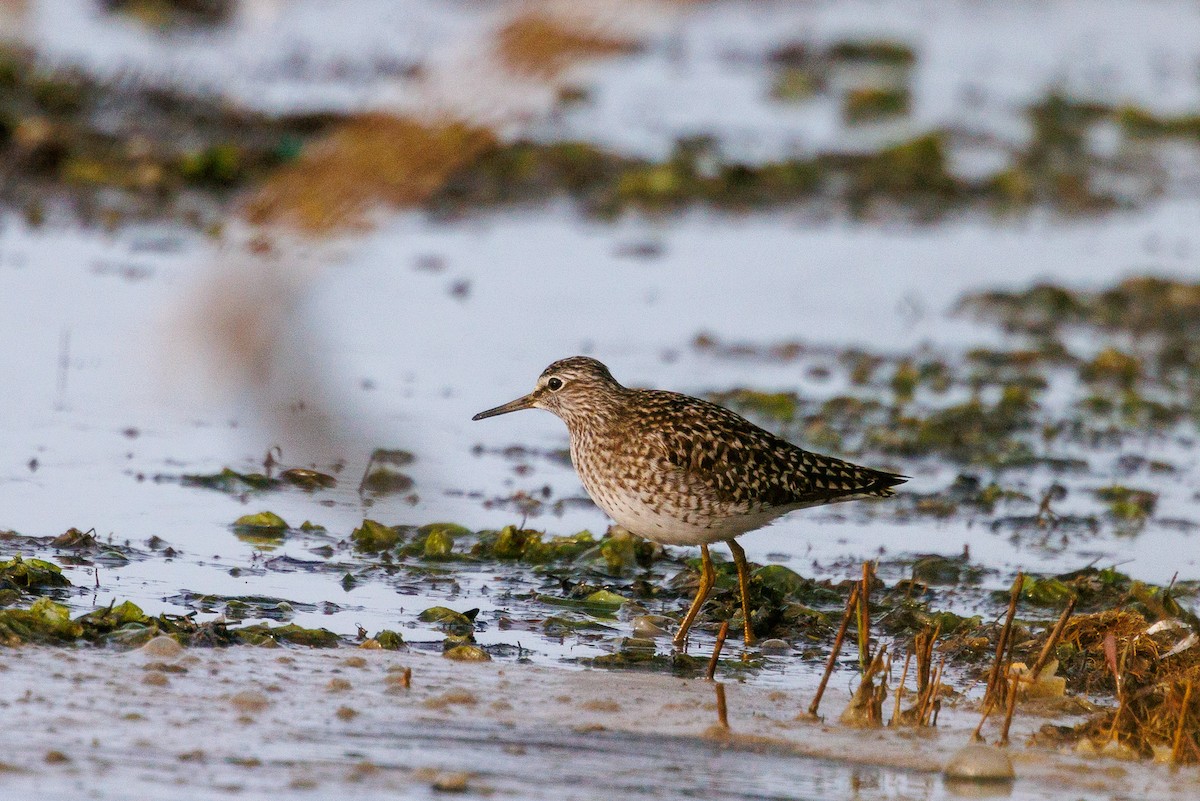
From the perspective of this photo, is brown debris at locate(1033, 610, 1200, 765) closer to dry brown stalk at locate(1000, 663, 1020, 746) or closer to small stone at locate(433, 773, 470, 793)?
dry brown stalk at locate(1000, 663, 1020, 746)

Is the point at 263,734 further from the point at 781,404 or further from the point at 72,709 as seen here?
the point at 781,404

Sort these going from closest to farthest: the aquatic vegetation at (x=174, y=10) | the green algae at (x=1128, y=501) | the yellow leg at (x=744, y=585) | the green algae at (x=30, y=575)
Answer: the green algae at (x=30, y=575), the yellow leg at (x=744, y=585), the green algae at (x=1128, y=501), the aquatic vegetation at (x=174, y=10)

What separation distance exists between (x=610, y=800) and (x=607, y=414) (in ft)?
8.93

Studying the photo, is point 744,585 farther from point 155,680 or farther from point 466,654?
point 155,680

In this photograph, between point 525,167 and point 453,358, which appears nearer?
point 453,358

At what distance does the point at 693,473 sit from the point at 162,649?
212 centimetres

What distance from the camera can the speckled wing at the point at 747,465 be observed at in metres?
6.48

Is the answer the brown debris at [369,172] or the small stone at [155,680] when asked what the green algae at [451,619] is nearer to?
the small stone at [155,680]

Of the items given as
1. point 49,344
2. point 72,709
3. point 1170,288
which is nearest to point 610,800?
point 72,709

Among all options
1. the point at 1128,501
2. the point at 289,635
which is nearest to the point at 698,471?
the point at 289,635

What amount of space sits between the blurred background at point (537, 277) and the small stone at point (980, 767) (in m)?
1.57

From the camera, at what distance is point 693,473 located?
6461 mm

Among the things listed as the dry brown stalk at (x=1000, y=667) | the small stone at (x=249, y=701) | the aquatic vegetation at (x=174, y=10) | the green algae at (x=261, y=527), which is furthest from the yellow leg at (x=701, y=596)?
the aquatic vegetation at (x=174, y=10)

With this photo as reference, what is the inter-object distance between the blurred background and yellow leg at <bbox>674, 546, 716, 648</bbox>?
1.44ft
